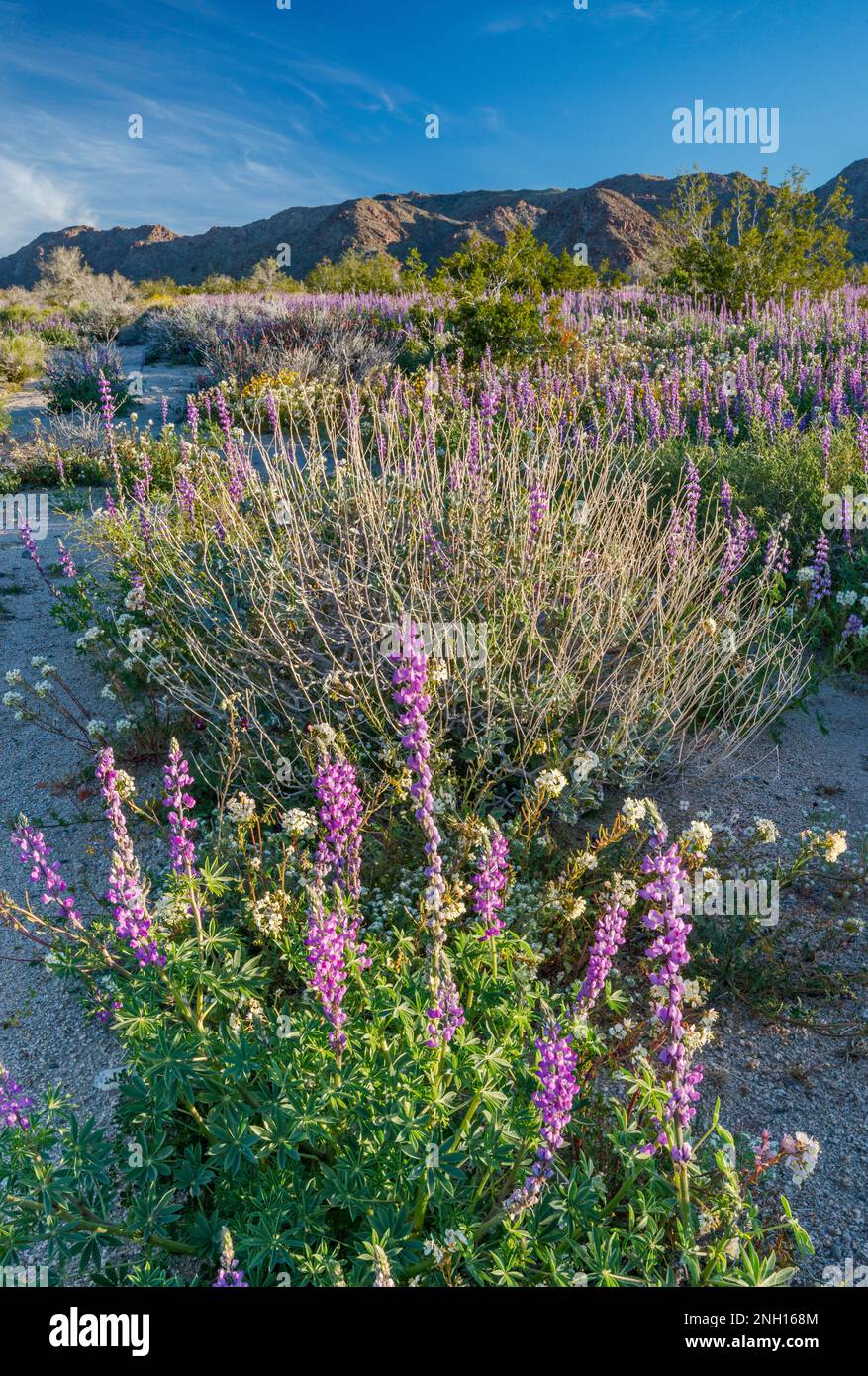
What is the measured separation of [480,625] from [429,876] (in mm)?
2286

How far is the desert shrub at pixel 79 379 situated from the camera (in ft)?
41.9

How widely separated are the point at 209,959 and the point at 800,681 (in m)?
3.91

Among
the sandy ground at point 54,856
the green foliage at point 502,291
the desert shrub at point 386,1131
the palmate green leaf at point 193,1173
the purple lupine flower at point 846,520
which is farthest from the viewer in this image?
the green foliage at point 502,291

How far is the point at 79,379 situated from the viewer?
43.0ft

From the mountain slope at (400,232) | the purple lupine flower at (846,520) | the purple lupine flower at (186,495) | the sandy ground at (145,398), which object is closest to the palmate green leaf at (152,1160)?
the purple lupine flower at (186,495)

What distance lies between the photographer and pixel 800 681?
16.1 feet

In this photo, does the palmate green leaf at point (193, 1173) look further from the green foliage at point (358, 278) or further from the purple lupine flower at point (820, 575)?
the green foliage at point (358, 278)

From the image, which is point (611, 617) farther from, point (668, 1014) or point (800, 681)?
point (668, 1014)

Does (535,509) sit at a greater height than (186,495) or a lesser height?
lesser

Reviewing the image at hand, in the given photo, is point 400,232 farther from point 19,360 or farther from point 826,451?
point 826,451

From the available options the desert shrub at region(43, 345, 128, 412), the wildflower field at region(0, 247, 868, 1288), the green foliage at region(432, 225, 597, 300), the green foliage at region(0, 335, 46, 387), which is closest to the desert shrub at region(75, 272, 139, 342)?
the green foliage at region(0, 335, 46, 387)

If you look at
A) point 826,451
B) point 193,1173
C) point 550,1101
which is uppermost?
point 826,451

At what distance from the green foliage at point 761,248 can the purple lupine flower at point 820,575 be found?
1091cm

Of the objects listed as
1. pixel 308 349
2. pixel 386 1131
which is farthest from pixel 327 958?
pixel 308 349
